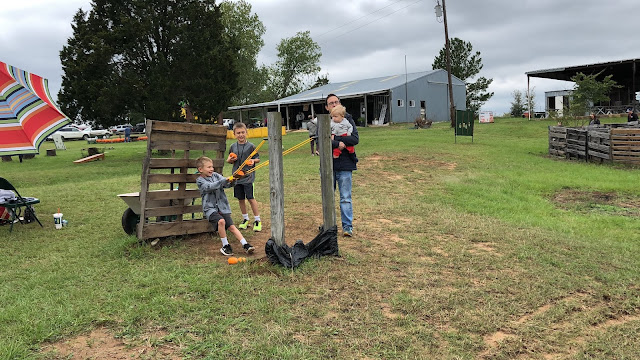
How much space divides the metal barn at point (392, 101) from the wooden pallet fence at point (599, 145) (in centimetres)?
2031

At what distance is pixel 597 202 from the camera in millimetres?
9523

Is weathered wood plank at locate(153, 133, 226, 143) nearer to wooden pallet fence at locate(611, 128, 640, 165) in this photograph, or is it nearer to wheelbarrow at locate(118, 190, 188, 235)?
wheelbarrow at locate(118, 190, 188, 235)

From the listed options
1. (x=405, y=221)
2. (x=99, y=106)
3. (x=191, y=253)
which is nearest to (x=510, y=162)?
(x=405, y=221)

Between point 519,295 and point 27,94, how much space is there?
8.09 metres

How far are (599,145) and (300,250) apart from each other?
14674 mm

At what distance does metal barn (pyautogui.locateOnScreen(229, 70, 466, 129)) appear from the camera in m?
37.0

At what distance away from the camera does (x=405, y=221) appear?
7.45 meters

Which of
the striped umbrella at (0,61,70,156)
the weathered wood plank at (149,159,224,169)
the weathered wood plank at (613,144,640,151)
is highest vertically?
the striped umbrella at (0,61,70,156)

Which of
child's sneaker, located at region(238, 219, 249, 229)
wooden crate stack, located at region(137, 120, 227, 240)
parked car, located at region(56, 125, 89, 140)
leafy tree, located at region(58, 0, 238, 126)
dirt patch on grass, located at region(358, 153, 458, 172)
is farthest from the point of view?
parked car, located at region(56, 125, 89, 140)

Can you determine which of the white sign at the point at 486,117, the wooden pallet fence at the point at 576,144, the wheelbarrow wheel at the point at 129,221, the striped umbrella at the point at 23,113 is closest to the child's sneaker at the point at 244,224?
the wheelbarrow wheel at the point at 129,221

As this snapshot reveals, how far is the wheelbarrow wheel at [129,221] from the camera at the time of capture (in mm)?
6700

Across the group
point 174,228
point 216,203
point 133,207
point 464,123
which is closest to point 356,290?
point 216,203

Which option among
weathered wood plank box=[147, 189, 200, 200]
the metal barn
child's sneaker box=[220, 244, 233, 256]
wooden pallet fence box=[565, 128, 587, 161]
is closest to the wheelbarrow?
weathered wood plank box=[147, 189, 200, 200]

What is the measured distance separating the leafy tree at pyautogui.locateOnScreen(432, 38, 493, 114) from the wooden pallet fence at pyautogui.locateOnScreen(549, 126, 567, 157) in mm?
36622
